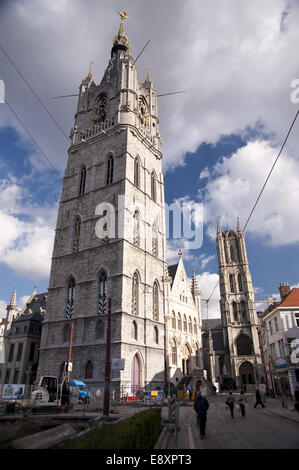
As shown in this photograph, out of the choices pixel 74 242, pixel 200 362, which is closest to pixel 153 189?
pixel 74 242

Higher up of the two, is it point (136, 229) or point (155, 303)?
point (136, 229)

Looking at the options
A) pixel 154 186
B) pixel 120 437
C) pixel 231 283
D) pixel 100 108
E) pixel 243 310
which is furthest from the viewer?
pixel 231 283

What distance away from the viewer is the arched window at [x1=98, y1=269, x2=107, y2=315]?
2586 centimetres

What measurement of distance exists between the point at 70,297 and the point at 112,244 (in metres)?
6.62

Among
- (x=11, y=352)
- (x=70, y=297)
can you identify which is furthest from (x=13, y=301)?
(x=70, y=297)

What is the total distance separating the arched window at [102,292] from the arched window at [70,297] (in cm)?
320

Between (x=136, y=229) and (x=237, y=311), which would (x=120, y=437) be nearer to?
(x=136, y=229)

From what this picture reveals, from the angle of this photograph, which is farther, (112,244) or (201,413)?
(112,244)

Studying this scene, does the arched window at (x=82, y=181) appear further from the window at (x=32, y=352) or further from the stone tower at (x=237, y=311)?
the stone tower at (x=237, y=311)

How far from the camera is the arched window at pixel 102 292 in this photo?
25859 millimetres

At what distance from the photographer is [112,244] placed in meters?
27.3

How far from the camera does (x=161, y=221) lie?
3478cm

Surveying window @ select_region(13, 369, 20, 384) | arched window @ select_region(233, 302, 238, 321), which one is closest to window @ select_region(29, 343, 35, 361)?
window @ select_region(13, 369, 20, 384)
